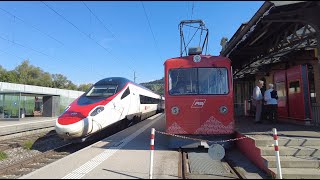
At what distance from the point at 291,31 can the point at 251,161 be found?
20.1 ft

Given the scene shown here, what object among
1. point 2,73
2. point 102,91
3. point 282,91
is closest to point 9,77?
point 2,73

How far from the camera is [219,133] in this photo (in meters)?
10.1

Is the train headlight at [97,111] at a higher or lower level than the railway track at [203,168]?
higher

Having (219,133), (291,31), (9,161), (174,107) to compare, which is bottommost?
(9,161)

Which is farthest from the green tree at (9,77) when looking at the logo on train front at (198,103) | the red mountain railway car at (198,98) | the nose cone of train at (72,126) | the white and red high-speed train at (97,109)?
the logo on train front at (198,103)

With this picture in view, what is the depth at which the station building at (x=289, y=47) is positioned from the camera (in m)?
9.73

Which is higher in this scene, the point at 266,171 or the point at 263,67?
the point at 263,67

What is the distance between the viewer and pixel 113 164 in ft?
26.1

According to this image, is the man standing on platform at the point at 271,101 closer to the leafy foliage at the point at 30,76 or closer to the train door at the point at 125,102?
the train door at the point at 125,102

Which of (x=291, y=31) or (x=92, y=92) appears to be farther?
(x=92, y=92)

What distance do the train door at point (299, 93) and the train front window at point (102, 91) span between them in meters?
7.76

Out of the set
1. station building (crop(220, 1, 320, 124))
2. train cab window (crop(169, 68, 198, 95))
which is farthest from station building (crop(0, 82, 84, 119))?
train cab window (crop(169, 68, 198, 95))

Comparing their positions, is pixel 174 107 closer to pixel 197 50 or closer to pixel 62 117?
pixel 197 50

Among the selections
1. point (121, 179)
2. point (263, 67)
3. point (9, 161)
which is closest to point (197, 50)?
point (121, 179)
